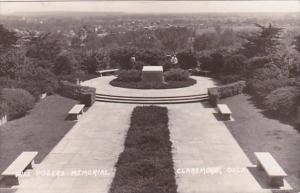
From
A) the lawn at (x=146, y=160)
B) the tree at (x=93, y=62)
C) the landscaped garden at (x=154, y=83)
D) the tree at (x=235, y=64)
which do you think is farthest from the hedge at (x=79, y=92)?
the tree at (x=235, y=64)

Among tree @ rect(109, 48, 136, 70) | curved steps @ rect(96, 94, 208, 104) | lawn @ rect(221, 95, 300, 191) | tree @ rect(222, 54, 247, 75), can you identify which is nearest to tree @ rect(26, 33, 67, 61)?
tree @ rect(109, 48, 136, 70)

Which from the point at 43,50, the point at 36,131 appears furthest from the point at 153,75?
the point at 43,50

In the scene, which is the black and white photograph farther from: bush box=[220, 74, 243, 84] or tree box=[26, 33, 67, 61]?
tree box=[26, 33, 67, 61]

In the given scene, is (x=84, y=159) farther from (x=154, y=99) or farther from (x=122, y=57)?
(x=122, y=57)

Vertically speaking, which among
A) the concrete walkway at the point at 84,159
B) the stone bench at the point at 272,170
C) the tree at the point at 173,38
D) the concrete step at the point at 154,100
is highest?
the stone bench at the point at 272,170

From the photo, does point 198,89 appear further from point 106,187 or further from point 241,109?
point 106,187

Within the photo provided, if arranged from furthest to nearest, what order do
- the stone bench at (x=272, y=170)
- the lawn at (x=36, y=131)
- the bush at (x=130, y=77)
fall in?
the bush at (x=130, y=77) → the lawn at (x=36, y=131) → the stone bench at (x=272, y=170)

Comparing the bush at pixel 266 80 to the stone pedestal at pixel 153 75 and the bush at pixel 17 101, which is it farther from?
the bush at pixel 17 101
